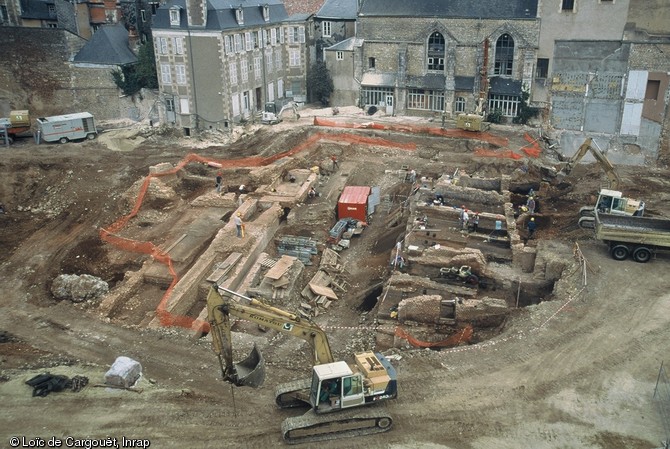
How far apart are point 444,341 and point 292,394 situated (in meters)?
6.78

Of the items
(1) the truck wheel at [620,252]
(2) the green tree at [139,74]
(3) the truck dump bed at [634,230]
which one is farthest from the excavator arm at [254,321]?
(2) the green tree at [139,74]

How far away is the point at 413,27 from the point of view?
147 ft

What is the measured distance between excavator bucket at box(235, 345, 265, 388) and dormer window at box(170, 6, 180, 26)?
3094 centimetres

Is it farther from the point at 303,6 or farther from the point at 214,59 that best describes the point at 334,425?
the point at 303,6

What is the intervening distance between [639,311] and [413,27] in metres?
30.9

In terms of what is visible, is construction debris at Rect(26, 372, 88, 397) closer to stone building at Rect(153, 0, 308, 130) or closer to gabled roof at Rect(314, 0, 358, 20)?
stone building at Rect(153, 0, 308, 130)

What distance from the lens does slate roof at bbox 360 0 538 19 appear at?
→ 41.9 metres

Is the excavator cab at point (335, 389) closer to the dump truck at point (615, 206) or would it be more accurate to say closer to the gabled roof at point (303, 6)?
the dump truck at point (615, 206)

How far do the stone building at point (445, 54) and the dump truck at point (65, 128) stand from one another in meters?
19.8

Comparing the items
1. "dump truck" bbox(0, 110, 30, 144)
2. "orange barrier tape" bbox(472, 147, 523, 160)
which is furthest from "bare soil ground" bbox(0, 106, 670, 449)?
"dump truck" bbox(0, 110, 30, 144)

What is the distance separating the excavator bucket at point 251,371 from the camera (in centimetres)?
1620

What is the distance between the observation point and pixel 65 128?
39562 millimetres

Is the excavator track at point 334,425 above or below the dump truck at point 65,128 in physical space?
below

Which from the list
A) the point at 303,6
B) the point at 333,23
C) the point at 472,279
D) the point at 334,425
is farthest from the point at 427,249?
the point at 303,6
